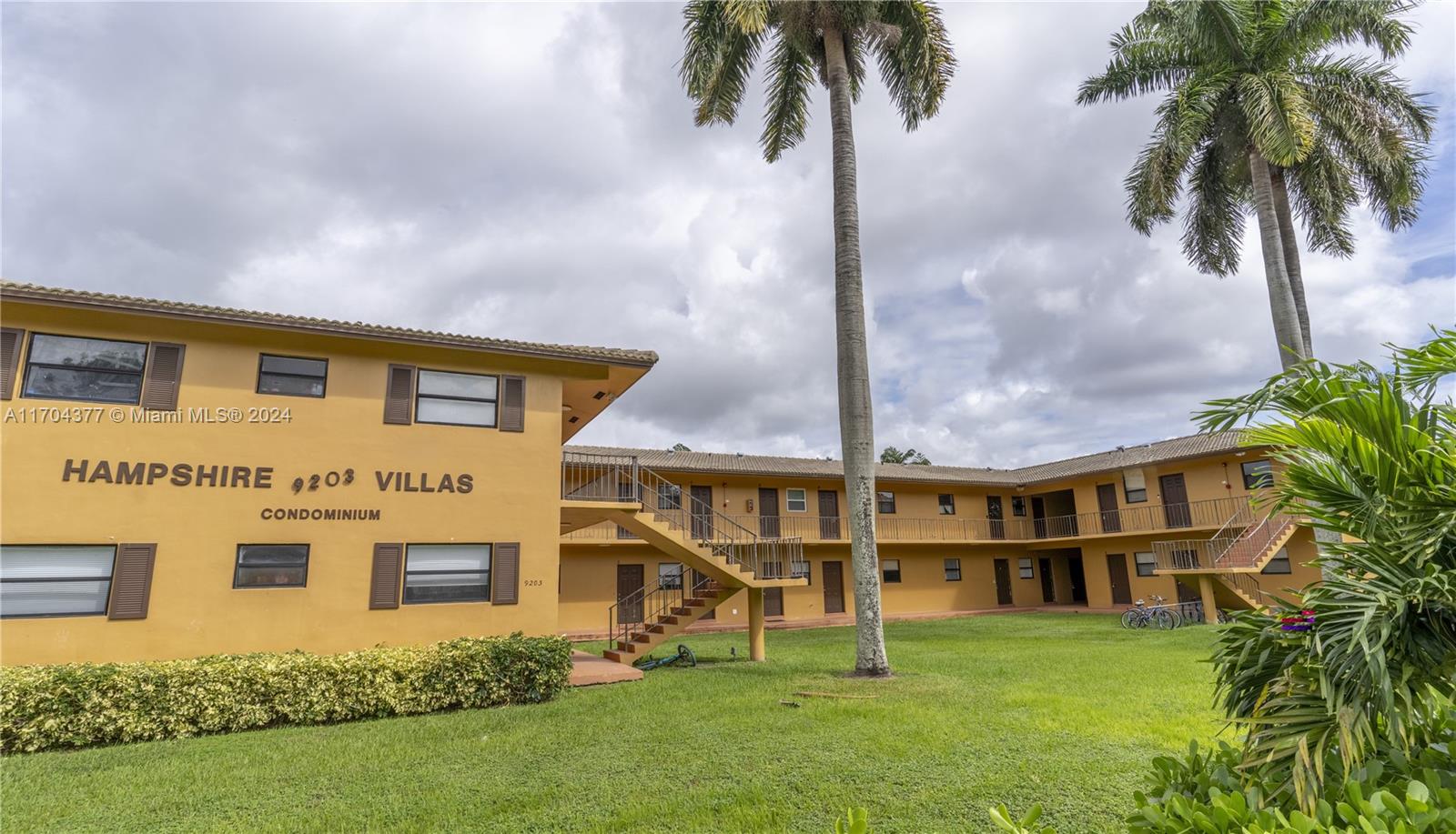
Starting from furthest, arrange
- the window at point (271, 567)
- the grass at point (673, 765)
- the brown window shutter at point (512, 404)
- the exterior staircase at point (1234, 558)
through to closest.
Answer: the exterior staircase at point (1234, 558)
the brown window shutter at point (512, 404)
the window at point (271, 567)
the grass at point (673, 765)

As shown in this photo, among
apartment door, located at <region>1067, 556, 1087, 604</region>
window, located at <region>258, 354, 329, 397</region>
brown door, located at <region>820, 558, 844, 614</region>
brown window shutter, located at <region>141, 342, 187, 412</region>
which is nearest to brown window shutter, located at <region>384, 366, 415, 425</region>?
window, located at <region>258, 354, 329, 397</region>

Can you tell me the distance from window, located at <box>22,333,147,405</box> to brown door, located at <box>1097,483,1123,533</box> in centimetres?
3078

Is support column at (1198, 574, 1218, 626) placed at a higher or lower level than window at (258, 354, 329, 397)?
lower

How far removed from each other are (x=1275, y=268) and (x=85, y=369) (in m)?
23.6

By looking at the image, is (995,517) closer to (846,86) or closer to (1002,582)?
(1002,582)

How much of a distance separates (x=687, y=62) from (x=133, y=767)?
15.1 meters

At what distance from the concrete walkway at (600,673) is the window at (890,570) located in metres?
17.6

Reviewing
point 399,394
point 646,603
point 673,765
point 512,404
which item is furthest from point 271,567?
point 646,603

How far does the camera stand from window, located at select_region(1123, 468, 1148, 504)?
2815 cm

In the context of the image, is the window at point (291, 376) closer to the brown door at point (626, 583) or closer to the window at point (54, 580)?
the window at point (54, 580)

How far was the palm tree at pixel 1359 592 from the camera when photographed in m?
2.52

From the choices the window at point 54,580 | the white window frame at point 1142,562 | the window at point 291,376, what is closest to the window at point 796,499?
the white window frame at point 1142,562

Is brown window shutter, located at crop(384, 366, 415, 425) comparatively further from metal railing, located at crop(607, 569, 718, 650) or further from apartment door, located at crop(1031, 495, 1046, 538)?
apartment door, located at crop(1031, 495, 1046, 538)

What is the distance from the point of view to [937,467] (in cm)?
3428
